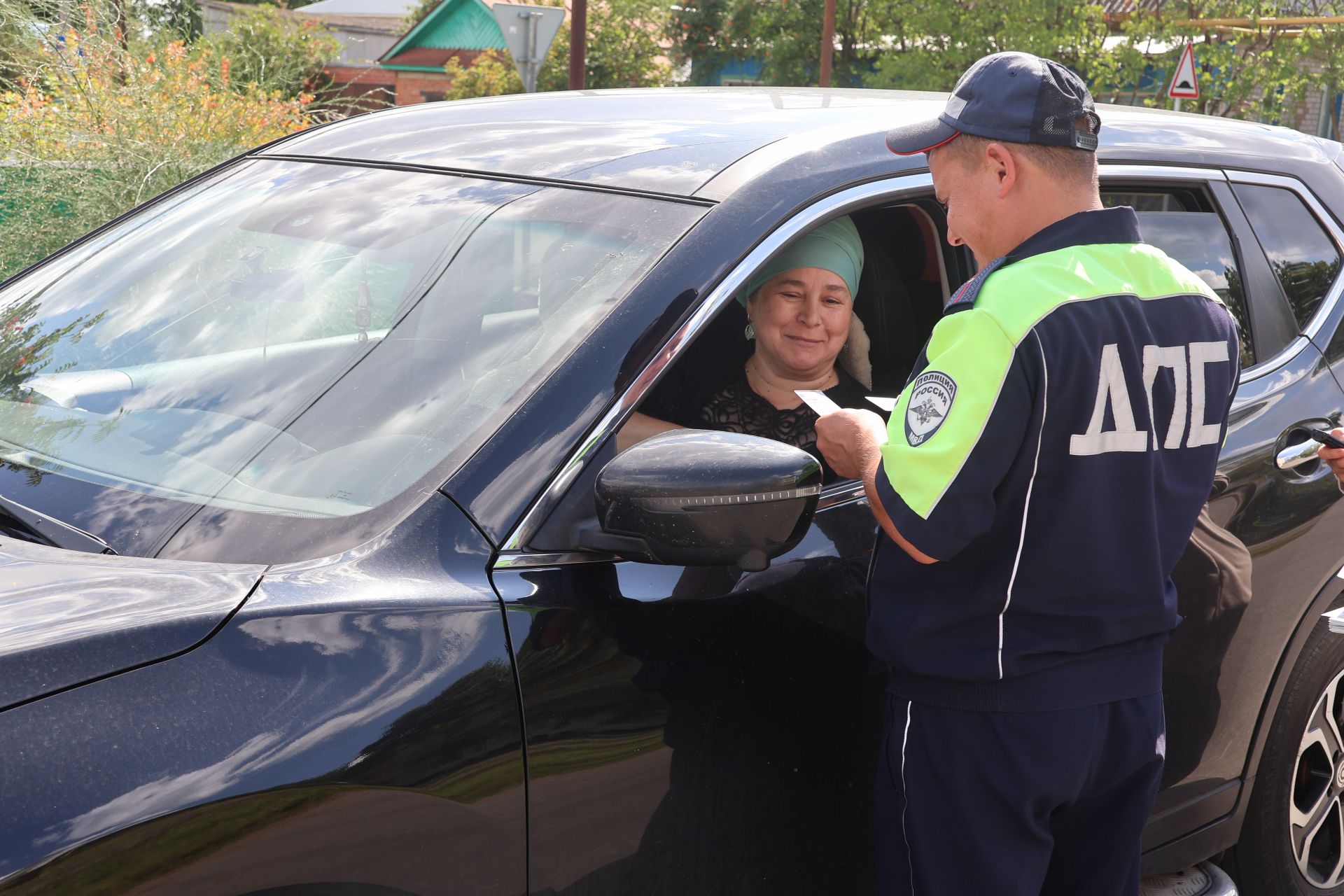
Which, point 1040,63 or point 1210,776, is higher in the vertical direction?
point 1040,63

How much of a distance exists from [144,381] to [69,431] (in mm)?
149

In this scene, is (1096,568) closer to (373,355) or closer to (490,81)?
(373,355)

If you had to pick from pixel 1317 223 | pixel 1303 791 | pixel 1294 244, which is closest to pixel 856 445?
pixel 1294 244

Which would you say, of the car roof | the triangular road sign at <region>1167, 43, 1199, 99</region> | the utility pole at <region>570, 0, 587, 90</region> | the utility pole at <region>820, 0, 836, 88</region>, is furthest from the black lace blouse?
the utility pole at <region>820, 0, 836, 88</region>

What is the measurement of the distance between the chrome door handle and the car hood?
6.59 feet

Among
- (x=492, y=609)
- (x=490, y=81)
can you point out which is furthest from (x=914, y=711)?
(x=490, y=81)

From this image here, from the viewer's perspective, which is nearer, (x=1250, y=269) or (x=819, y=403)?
(x=819, y=403)

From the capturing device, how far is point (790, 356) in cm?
268

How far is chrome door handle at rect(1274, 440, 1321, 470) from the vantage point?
265 centimetres

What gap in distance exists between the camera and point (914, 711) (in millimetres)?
1920

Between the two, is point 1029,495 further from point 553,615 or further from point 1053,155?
point 553,615

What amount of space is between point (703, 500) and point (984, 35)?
68.2 feet

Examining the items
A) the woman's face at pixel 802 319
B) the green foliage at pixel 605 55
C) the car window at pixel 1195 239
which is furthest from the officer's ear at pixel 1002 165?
→ the green foliage at pixel 605 55

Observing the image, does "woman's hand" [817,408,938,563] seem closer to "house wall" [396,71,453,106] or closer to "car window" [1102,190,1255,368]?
"car window" [1102,190,1255,368]
